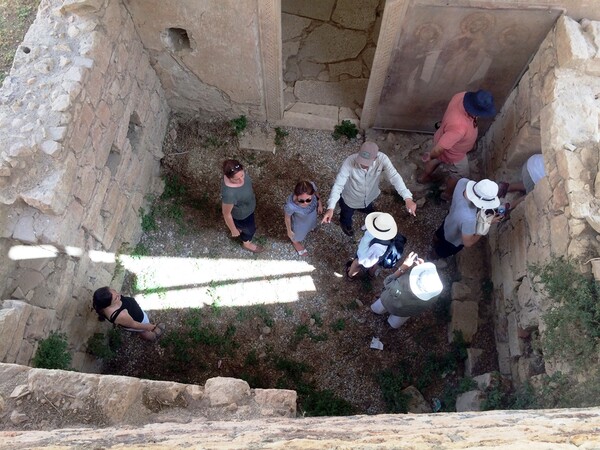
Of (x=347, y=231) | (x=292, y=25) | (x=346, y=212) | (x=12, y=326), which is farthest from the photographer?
(x=292, y=25)

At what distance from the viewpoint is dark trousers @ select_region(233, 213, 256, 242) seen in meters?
5.53

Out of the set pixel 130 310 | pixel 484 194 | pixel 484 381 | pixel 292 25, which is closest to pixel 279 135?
pixel 292 25

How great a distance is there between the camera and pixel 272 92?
243 inches

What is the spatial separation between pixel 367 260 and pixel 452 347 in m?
1.45

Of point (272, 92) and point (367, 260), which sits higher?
point (272, 92)

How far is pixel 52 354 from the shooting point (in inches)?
162

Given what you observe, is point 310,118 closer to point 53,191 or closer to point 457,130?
point 457,130

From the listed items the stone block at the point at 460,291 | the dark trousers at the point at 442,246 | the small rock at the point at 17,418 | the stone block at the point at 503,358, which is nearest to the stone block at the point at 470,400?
the stone block at the point at 503,358

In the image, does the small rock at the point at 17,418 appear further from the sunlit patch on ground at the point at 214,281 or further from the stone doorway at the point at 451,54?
the stone doorway at the point at 451,54

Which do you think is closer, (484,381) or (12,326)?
(12,326)

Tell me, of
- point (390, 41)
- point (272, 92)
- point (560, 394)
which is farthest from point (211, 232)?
point (560, 394)

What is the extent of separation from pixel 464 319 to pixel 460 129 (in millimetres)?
2095

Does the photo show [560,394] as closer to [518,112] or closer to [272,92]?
[518,112]

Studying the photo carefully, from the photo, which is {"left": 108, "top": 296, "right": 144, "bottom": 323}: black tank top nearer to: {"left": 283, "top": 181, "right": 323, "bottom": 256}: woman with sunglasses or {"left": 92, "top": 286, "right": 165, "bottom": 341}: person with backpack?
{"left": 92, "top": 286, "right": 165, "bottom": 341}: person with backpack
